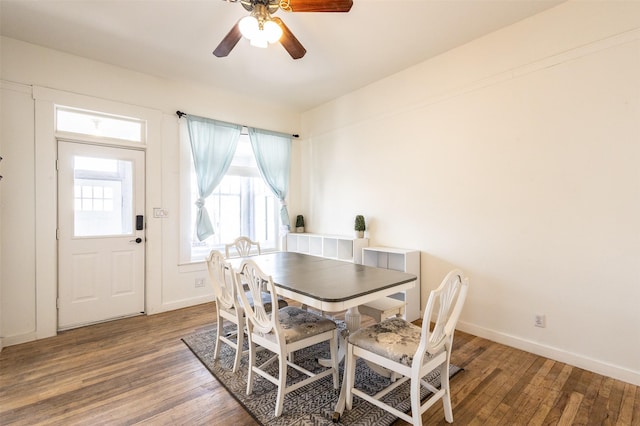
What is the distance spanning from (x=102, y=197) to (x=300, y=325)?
2890 millimetres

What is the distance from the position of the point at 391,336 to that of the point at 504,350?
5.18ft

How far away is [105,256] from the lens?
3.41m

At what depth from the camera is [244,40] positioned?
2.92 meters

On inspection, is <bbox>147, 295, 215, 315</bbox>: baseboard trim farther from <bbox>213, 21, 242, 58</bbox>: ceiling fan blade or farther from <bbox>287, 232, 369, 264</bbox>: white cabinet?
<bbox>213, 21, 242, 58</bbox>: ceiling fan blade

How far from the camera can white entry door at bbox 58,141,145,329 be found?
3188 mm

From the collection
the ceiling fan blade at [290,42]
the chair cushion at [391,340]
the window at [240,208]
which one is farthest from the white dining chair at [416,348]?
the window at [240,208]

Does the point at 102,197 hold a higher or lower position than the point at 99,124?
lower

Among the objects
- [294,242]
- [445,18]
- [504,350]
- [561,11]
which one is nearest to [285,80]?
[445,18]

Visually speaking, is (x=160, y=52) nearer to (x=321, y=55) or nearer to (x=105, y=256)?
(x=321, y=55)

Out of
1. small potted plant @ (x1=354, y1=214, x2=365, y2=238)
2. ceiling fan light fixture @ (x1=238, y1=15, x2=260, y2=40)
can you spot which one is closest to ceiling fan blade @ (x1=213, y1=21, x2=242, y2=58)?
ceiling fan light fixture @ (x1=238, y1=15, x2=260, y2=40)

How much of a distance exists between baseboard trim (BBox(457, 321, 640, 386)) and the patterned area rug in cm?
80

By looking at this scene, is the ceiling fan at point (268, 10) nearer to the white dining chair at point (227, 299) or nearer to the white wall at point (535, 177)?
the white dining chair at point (227, 299)

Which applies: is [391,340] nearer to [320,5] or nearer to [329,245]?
[320,5]

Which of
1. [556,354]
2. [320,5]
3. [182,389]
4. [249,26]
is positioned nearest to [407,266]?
[556,354]
